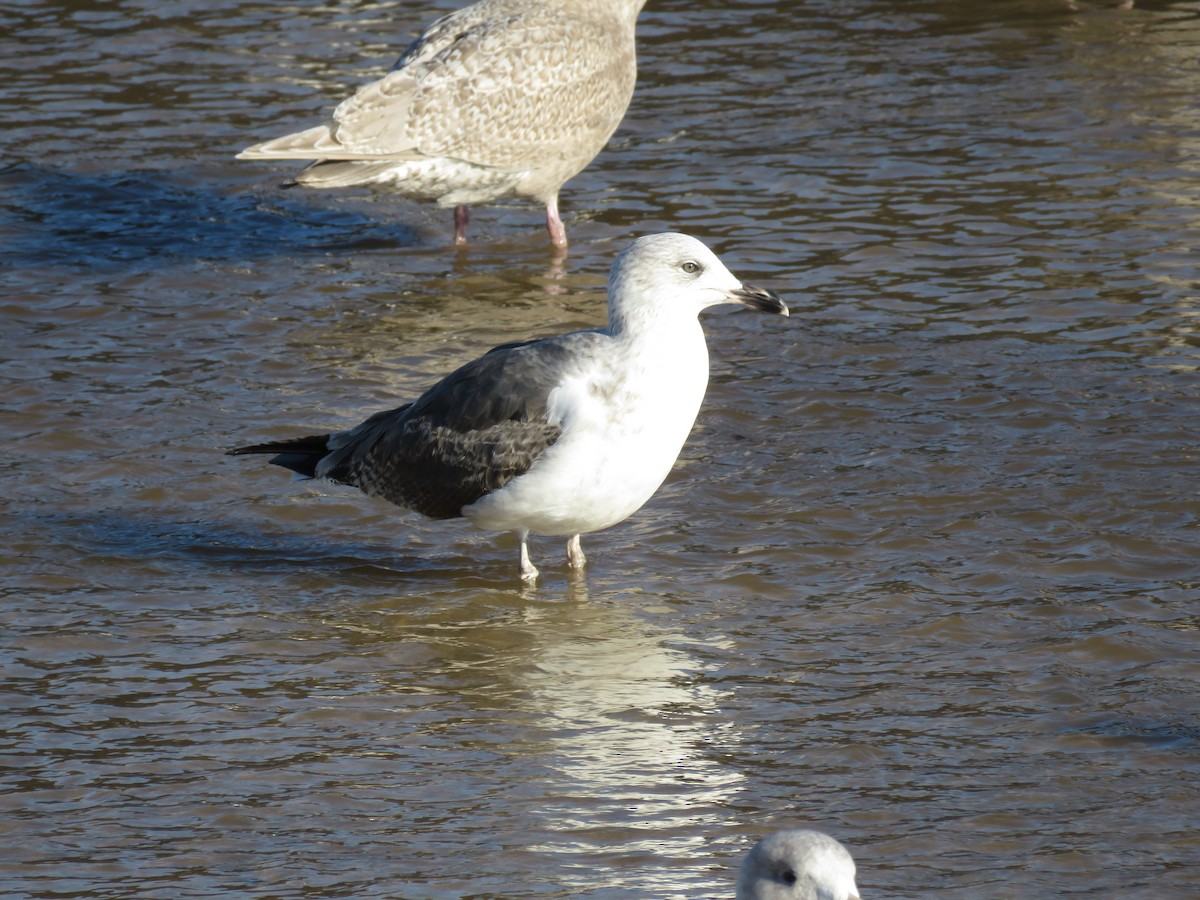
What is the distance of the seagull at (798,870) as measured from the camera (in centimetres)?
411

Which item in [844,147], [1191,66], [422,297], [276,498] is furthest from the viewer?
[1191,66]

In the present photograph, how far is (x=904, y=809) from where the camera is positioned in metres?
5.53

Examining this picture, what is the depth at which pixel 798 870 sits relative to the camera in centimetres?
414

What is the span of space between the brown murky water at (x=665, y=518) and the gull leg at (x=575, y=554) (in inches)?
3.9

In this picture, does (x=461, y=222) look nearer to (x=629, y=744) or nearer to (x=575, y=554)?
(x=575, y=554)

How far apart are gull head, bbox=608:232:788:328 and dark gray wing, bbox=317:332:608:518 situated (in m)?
0.19

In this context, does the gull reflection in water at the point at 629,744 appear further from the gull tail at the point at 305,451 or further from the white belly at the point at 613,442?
the gull tail at the point at 305,451

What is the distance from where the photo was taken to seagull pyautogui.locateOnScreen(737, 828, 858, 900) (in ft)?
13.5

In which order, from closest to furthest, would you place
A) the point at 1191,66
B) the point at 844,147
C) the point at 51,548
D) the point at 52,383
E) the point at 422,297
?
the point at 51,548, the point at 52,383, the point at 422,297, the point at 844,147, the point at 1191,66

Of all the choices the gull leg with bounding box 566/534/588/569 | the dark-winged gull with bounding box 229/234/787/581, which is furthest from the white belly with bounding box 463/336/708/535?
the gull leg with bounding box 566/534/588/569

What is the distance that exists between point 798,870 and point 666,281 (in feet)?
11.2

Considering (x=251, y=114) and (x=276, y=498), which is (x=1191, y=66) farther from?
(x=276, y=498)

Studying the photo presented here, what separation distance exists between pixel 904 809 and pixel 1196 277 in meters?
5.72

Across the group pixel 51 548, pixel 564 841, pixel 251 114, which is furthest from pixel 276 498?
pixel 251 114
